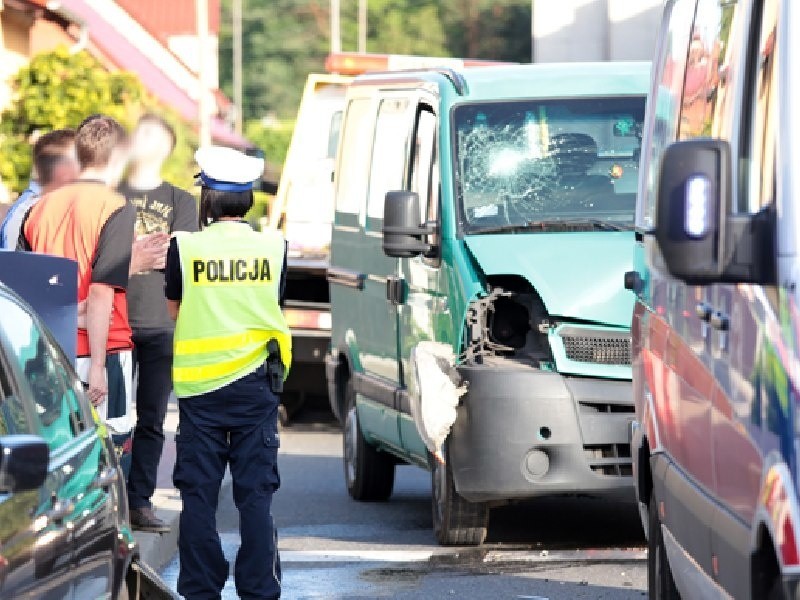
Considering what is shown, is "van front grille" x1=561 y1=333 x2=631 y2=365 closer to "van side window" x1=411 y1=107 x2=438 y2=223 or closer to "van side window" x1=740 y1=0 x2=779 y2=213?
"van side window" x1=411 y1=107 x2=438 y2=223

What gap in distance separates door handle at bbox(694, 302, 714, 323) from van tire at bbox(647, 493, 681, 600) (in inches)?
51.1

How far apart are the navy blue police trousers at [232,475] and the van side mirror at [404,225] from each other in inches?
101

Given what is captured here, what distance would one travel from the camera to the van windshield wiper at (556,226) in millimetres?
10438

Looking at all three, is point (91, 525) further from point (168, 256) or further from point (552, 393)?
point (552, 393)

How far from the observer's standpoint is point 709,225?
4.64 metres

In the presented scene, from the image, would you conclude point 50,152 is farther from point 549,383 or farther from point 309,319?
point 309,319

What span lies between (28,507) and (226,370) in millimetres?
3092

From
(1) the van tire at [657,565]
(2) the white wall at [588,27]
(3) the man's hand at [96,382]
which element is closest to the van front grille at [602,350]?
(3) the man's hand at [96,382]

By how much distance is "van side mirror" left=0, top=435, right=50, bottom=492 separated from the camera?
4344mm

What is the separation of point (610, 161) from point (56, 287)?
3930 millimetres

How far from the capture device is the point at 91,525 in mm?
5324

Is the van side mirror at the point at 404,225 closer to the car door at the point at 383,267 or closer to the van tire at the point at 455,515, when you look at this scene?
the car door at the point at 383,267

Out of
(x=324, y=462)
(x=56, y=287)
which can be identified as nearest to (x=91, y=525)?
(x=56, y=287)

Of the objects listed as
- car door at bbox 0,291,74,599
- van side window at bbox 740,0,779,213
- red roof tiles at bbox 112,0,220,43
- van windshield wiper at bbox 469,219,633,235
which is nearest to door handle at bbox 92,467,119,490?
car door at bbox 0,291,74,599
